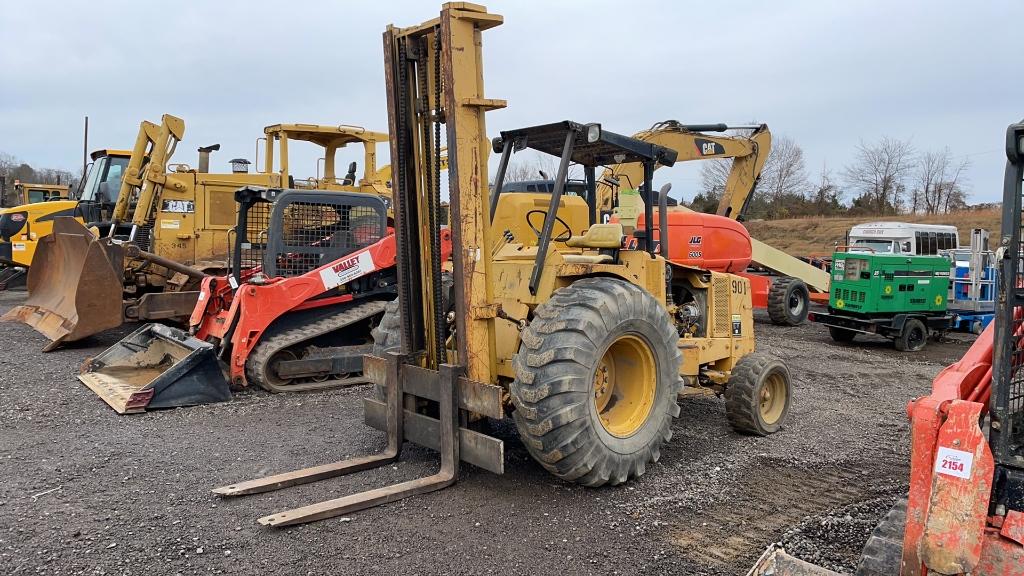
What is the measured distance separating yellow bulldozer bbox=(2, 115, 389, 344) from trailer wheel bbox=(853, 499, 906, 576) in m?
8.71

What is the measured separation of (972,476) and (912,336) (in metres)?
10.9

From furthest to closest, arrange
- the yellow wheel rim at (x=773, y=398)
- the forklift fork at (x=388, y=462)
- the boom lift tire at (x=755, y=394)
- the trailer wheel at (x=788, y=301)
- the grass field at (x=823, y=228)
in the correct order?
the grass field at (x=823, y=228) < the trailer wheel at (x=788, y=301) < the yellow wheel rim at (x=773, y=398) < the boom lift tire at (x=755, y=394) < the forklift fork at (x=388, y=462)

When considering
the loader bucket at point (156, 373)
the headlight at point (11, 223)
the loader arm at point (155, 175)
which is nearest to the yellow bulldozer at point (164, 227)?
the loader arm at point (155, 175)

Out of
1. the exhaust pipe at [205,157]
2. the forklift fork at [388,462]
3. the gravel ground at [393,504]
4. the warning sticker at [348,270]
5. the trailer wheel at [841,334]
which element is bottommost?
the trailer wheel at [841,334]

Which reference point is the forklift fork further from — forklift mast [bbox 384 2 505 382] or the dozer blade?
the dozer blade

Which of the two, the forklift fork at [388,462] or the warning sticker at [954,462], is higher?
the warning sticker at [954,462]

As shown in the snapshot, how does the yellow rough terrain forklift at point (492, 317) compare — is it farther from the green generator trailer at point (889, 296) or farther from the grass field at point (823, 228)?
the grass field at point (823, 228)

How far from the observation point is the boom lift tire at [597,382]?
4.12m

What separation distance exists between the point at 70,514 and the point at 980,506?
166 inches

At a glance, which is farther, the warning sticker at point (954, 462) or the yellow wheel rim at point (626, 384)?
the yellow wheel rim at point (626, 384)

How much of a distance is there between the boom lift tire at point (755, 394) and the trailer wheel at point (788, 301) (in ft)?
26.0

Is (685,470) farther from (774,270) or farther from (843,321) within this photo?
(774,270)

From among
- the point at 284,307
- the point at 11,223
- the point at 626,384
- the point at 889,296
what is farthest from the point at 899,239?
the point at 11,223

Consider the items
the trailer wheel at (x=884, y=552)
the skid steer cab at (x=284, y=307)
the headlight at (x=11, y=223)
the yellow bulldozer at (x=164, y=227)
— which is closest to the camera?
the trailer wheel at (x=884, y=552)
